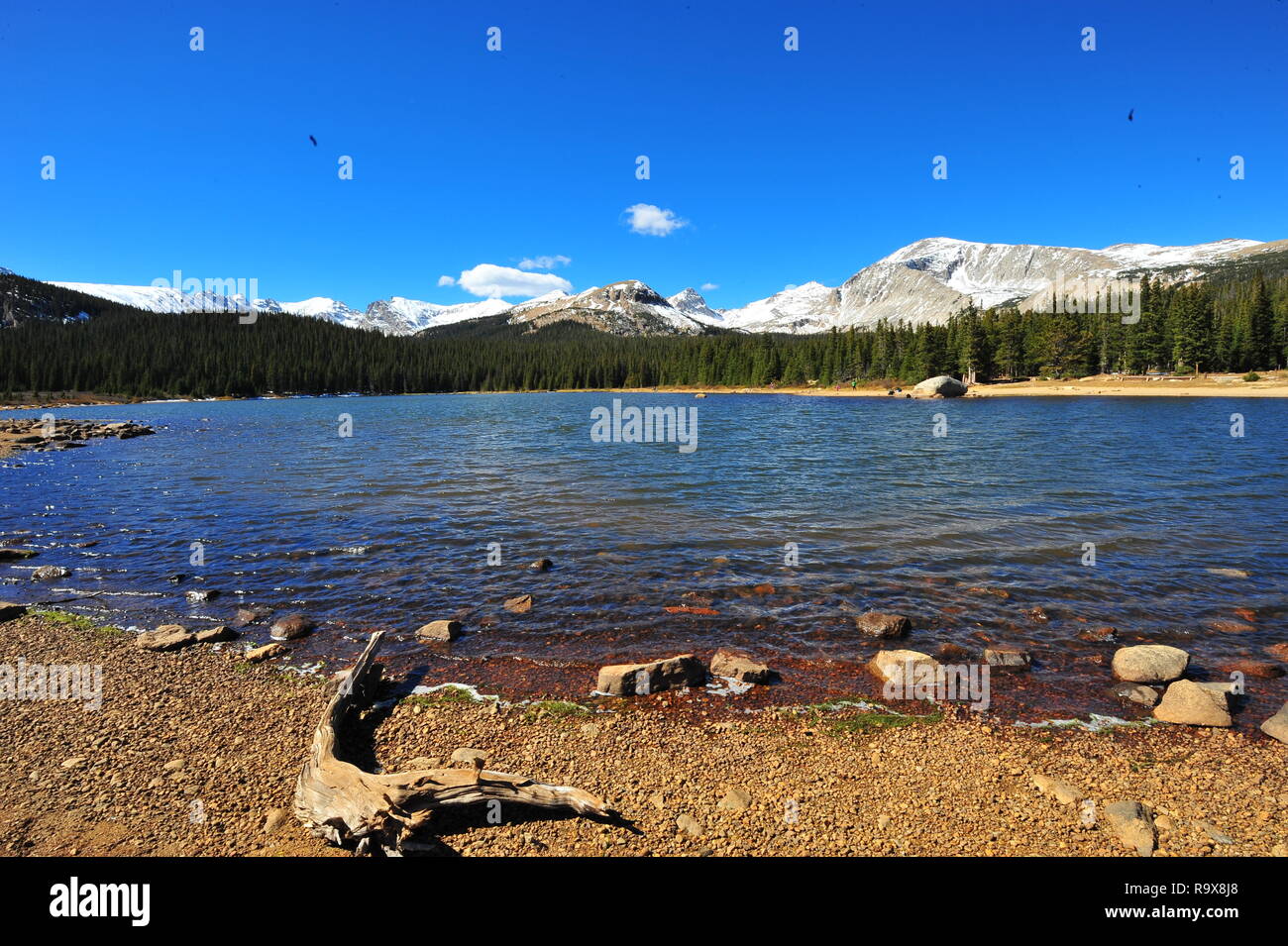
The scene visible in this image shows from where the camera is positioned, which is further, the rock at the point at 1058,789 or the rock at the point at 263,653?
the rock at the point at 263,653

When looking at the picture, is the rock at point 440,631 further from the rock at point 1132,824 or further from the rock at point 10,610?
the rock at point 1132,824

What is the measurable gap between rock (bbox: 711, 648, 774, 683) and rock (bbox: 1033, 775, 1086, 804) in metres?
4.28

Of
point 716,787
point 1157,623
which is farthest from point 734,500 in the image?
point 716,787

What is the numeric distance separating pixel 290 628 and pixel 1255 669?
19.4 meters

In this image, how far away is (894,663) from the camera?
35.5ft

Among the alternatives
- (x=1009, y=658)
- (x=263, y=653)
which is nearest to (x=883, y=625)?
(x=1009, y=658)

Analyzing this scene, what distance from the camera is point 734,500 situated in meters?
26.6

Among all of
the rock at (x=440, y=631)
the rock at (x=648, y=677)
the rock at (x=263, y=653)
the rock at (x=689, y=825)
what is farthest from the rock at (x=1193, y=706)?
the rock at (x=263, y=653)

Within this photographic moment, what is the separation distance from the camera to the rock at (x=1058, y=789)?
7.13 m

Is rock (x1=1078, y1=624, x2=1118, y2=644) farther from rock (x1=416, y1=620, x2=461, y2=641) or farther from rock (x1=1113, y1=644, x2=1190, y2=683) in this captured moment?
rock (x1=416, y1=620, x2=461, y2=641)

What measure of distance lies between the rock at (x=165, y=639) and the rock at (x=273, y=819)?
289 inches

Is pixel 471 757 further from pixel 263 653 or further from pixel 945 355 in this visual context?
pixel 945 355
